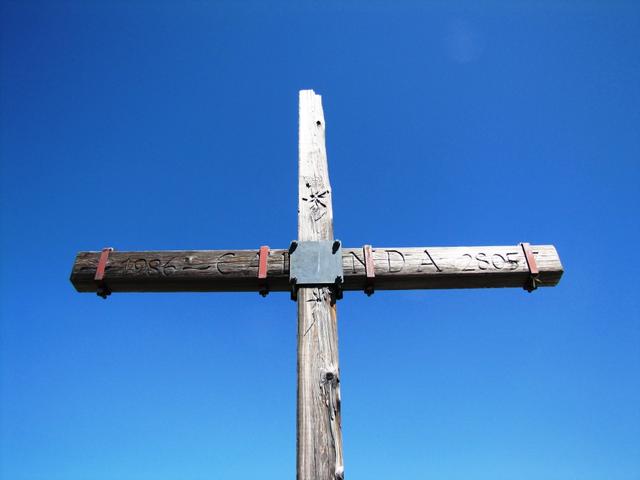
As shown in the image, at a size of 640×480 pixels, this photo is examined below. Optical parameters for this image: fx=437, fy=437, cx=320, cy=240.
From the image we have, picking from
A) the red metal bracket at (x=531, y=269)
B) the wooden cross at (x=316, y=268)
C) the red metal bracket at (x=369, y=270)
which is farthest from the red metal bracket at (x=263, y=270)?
the red metal bracket at (x=531, y=269)

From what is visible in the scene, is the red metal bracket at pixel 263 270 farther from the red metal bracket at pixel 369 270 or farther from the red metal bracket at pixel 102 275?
the red metal bracket at pixel 102 275

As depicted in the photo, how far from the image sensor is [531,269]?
3.03 metres

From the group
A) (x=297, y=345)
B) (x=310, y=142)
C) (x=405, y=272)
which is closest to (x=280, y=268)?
(x=297, y=345)

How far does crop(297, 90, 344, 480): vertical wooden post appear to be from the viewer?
227 cm

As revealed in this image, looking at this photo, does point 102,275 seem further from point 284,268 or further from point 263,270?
point 284,268

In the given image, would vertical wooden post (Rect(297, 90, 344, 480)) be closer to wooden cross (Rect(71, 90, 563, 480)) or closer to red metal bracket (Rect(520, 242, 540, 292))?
wooden cross (Rect(71, 90, 563, 480))

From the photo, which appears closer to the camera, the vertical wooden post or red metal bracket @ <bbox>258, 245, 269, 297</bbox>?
the vertical wooden post

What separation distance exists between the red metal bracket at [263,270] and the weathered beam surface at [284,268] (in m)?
0.03

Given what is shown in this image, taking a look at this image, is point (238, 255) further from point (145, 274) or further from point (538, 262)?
point (538, 262)

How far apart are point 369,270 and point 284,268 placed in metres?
0.58

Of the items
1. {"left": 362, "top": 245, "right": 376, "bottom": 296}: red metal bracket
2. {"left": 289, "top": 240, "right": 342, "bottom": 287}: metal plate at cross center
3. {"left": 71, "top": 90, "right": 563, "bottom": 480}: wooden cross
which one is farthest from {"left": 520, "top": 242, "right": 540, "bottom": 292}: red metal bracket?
{"left": 289, "top": 240, "right": 342, "bottom": 287}: metal plate at cross center

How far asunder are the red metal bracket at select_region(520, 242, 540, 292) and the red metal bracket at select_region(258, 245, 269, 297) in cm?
183

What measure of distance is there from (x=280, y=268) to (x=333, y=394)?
3.02 feet

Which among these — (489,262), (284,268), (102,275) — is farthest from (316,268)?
(102,275)
